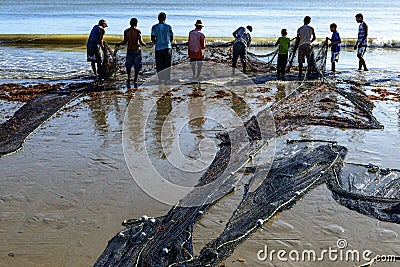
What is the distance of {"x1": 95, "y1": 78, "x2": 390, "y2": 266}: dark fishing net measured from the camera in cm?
359

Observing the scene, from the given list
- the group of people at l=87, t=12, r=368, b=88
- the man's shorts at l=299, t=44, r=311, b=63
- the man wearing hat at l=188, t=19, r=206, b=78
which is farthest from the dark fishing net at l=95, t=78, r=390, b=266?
the man's shorts at l=299, t=44, r=311, b=63

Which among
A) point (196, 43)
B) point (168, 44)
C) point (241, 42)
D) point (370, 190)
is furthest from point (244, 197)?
point (241, 42)

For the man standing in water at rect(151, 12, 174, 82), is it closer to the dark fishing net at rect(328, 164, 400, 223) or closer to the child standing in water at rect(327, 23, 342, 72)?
the child standing in water at rect(327, 23, 342, 72)

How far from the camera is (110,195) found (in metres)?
4.79

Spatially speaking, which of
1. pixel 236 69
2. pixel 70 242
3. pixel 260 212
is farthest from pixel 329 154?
pixel 236 69

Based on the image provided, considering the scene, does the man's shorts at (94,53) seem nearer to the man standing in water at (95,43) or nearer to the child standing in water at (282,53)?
the man standing in water at (95,43)

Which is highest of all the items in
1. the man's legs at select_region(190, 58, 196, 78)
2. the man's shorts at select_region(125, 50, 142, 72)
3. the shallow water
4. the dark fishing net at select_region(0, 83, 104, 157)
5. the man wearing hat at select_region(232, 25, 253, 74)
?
the man wearing hat at select_region(232, 25, 253, 74)

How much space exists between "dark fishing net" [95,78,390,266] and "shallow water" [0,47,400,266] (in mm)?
121

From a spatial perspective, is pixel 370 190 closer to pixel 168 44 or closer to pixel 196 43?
pixel 168 44

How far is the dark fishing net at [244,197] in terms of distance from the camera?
3594 millimetres

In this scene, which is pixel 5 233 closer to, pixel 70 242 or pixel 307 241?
pixel 70 242

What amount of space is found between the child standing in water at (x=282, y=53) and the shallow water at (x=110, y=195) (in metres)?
3.53

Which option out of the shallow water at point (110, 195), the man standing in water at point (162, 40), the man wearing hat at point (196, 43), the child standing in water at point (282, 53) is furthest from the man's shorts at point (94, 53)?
the child standing in water at point (282, 53)

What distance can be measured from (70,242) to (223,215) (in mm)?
1502
